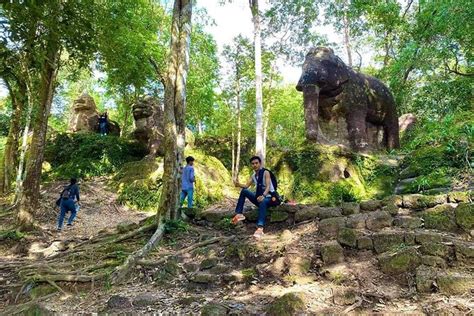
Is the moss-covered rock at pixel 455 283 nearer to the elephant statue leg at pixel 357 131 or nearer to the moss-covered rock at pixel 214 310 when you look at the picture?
the moss-covered rock at pixel 214 310

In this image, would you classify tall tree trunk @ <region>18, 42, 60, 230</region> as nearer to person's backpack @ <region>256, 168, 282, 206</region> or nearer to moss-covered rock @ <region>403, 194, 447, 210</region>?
person's backpack @ <region>256, 168, 282, 206</region>

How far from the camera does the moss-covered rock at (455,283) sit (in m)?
3.69

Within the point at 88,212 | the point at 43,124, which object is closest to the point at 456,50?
the point at 43,124

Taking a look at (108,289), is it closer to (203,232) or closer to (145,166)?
(203,232)

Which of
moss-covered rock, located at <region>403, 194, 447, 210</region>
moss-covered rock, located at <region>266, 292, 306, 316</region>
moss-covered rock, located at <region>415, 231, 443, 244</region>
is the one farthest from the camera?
moss-covered rock, located at <region>403, 194, 447, 210</region>

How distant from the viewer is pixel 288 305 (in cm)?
405

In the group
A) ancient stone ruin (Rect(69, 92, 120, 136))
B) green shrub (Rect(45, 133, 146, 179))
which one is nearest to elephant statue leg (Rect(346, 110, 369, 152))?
green shrub (Rect(45, 133, 146, 179))

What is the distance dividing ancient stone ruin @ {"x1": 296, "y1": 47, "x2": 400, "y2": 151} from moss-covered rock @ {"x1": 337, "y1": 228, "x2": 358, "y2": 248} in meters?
5.25

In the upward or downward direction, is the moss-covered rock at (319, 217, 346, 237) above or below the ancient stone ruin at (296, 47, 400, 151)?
below

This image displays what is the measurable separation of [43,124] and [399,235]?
28.7 feet

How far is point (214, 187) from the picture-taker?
14.1m

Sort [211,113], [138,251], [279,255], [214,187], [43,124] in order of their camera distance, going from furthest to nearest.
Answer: [211,113], [214,187], [43,124], [138,251], [279,255]

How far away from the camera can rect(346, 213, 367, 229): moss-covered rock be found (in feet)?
17.9

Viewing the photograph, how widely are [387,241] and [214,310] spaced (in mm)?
2448
